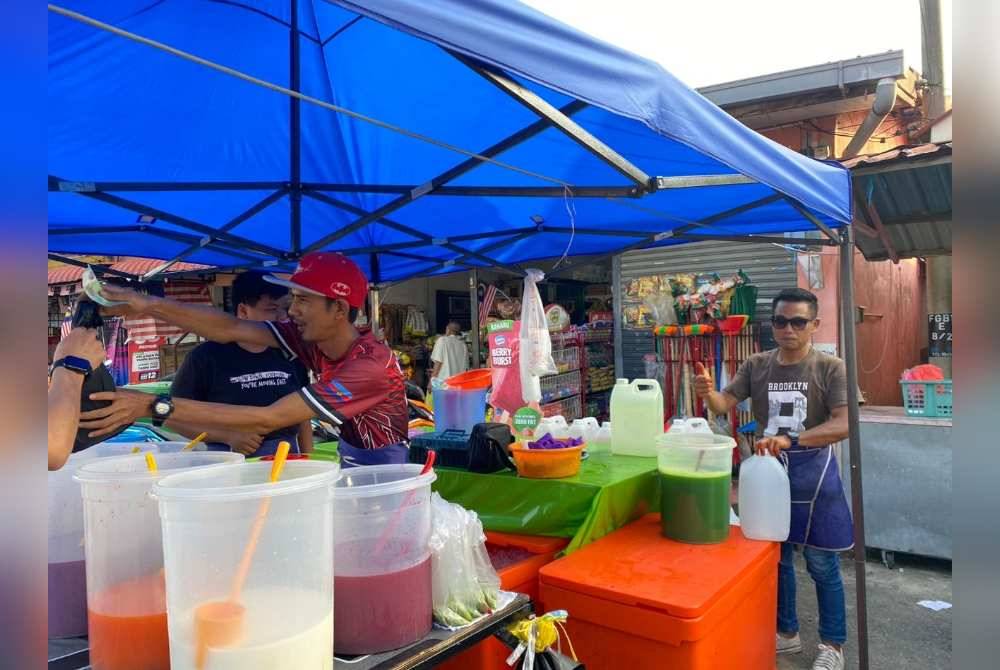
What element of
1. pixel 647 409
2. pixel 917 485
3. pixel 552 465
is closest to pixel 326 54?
pixel 552 465

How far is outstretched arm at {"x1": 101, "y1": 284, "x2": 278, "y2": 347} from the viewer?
7.57ft

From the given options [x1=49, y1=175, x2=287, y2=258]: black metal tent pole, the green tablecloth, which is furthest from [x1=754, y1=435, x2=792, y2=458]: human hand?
[x1=49, y1=175, x2=287, y2=258]: black metal tent pole

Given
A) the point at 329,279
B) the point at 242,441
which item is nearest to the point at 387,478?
the point at 242,441

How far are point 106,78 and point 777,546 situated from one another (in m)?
3.73

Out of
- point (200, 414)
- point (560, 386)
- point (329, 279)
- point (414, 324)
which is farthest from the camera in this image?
point (414, 324)

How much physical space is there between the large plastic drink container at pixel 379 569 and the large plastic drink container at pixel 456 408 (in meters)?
2.86

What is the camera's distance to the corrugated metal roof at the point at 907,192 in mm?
5426

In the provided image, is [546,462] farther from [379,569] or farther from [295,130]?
[295,130]

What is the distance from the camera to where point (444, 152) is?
10.9ft

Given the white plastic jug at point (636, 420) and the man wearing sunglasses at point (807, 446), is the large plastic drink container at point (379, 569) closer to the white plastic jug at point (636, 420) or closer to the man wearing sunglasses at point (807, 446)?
the white plastic jug at point (636, 420)

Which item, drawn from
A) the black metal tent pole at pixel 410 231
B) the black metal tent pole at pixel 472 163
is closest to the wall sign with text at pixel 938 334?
the black metal tent pole at pixel 410 231

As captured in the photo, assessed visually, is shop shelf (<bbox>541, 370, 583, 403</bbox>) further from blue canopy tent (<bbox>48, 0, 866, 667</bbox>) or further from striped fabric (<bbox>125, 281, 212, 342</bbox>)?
striped fabric (<bbox>125, 281, 212, 342</bbox>)

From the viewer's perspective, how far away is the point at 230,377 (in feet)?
9.82

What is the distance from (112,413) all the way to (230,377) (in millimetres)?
1263
